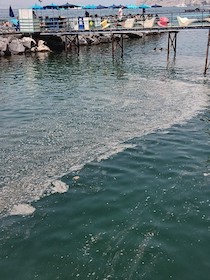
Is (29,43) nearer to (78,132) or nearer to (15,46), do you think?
(15,46)

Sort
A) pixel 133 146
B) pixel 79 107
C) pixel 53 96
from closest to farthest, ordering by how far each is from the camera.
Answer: pixel 133 146, pixel 79 107, pixel 53 96

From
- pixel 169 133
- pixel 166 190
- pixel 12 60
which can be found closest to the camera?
pixel 166 190

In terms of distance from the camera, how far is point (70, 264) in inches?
326

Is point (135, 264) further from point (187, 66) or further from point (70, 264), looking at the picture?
point (187, 66)

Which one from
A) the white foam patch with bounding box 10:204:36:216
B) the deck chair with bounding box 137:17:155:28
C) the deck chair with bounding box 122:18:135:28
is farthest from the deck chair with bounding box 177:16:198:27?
the white foam patch with bounding box 10:204:36:216

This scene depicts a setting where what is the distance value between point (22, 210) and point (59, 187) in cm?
176

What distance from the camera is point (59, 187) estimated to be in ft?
38.9

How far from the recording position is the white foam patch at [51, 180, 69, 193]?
11.6m

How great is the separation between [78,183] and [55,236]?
2982 millimetres

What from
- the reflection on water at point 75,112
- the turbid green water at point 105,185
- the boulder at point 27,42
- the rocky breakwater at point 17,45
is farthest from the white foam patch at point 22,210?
the boulder at point 27,42

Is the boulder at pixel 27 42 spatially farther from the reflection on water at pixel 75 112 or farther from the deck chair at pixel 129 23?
the deck chair at pixel 129 23

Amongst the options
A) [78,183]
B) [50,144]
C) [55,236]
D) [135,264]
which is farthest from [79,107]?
[135,264]

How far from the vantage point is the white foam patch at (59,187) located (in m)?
11.6

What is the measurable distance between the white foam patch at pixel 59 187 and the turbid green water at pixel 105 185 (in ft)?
0.12
